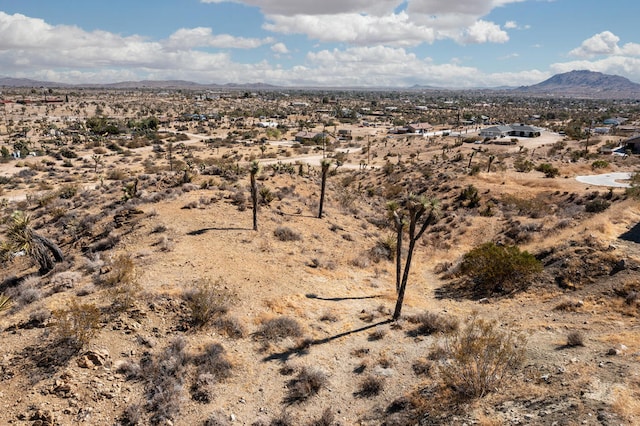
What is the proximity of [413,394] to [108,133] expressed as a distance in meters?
103

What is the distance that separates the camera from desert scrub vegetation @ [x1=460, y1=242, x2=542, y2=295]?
73.3 ft

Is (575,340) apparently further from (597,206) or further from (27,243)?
(27,243)

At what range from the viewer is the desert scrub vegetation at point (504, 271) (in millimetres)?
22328

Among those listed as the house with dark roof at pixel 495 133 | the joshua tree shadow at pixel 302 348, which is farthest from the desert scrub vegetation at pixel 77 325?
the house with dark roof at pixel 495 133

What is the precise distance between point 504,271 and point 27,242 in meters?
26.5

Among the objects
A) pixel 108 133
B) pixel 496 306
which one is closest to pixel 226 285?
pixel 496 306

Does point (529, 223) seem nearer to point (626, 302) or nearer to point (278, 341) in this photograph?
point (626, 302)

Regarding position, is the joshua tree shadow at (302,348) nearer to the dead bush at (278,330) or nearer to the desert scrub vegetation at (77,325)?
the dead bush at (278,330)

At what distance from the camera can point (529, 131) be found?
101 metres

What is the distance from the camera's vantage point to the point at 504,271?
2264cm

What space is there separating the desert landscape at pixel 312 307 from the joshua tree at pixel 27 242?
114 millimetres

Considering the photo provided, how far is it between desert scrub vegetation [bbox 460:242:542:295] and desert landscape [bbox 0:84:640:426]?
13 cm

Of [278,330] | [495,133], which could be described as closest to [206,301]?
[278,330]

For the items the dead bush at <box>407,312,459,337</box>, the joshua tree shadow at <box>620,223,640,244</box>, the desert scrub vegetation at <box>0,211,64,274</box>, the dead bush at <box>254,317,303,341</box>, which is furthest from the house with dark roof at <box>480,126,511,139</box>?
the desert scrub vegetation at <box>0,211,64,274</box>
